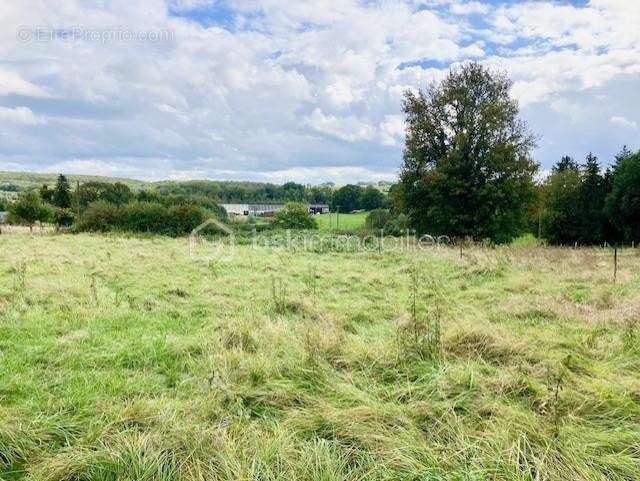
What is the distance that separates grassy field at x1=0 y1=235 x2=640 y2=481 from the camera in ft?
7.05

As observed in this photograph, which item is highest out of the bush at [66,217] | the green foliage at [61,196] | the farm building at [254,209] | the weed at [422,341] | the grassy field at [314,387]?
the green foliage at [61,196]

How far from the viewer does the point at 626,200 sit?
23.1m

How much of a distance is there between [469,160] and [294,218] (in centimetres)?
2124

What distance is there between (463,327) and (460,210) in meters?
14.5

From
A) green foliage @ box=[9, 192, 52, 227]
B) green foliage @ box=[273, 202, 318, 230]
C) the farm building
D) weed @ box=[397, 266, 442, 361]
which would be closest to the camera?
weed @ box=[397, 266, 442, 361]

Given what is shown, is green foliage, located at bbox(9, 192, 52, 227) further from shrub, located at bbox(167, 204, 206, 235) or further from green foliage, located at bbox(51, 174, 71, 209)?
green foliage, located at bbox(51, 174, 71, 209)

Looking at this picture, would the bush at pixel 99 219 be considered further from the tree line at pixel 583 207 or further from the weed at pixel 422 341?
the tree line at pixel 583 207

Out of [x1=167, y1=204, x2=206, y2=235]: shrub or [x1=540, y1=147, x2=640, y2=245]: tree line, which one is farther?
[x1=540, y1=147, x2=640, y2=245]: tree line

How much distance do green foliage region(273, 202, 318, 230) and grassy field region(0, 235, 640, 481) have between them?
29.2 metres

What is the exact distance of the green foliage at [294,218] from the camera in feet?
116

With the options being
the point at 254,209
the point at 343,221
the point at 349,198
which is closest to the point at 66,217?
the point at 254,209

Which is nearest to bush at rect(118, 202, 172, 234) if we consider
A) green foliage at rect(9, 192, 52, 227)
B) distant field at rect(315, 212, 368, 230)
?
green foliage at rect(9, 192, 52, 227)

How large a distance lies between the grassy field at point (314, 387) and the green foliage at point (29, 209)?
23.5 meters

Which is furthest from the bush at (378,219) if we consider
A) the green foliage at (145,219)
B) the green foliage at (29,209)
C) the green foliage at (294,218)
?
the green foliage at (29,209)
